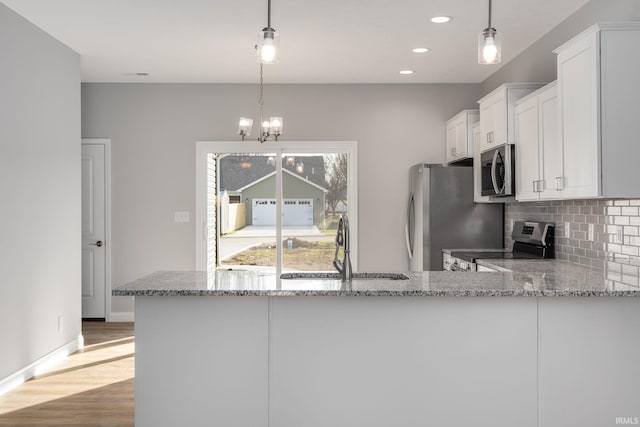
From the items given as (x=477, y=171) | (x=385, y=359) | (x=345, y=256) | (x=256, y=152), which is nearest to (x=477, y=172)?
(x=477, y=171)

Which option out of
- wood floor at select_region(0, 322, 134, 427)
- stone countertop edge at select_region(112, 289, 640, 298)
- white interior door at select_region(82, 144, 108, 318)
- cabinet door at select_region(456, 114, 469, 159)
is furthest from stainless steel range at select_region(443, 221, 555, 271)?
white interior door at select_region(82, 144, 108, 318)

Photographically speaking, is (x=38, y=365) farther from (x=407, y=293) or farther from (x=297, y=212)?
(x=407, y=293)

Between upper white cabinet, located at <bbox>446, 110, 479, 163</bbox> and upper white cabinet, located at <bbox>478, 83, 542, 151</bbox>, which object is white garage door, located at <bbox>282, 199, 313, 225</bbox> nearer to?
upper white cabinet, located at <bbox>446, 110, 479, 163</bbox>

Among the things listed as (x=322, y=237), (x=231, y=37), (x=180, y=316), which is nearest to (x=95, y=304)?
(x=322, y=237)

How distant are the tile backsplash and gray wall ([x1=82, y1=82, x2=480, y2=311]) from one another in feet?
6.27

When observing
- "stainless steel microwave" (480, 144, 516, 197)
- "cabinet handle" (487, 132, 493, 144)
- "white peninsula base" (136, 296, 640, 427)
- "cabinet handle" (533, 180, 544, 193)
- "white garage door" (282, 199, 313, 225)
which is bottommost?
"white peninsula base" (136, 296, 640, 427)

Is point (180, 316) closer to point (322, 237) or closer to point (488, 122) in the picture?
point (488, 122)

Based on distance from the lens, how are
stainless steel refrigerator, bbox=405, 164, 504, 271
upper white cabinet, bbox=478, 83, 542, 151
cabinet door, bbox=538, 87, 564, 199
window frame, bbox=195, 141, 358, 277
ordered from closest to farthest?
cabinet door, bbox=538, 87, 564, 199, upper white cabinet, bbox=478, 83, 542, 151, stainless steel refrigerator, bbox=405, 164, 504, 271, window frame, bbox=195, 141, 358, 277

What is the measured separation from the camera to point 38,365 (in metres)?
4.50

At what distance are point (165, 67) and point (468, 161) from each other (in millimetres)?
3169

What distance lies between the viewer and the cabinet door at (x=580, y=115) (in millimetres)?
3141

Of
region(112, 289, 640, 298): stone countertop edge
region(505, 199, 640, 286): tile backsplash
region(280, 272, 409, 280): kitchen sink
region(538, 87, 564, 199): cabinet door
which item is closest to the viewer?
region(112, 289, 640, 298): stone countertop edge

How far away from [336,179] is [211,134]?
1.46 meters

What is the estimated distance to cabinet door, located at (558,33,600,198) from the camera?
3.14 metres
